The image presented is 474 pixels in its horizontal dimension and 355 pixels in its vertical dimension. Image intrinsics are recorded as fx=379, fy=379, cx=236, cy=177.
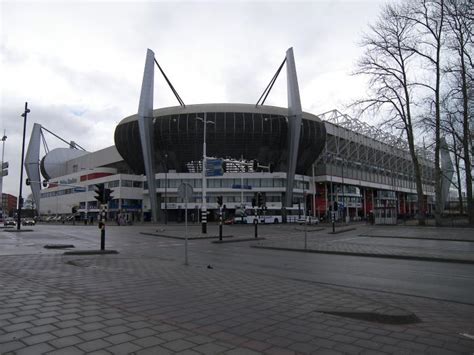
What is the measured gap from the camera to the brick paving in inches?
170

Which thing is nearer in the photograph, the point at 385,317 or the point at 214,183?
the point at 385,317

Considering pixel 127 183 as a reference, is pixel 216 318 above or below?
below

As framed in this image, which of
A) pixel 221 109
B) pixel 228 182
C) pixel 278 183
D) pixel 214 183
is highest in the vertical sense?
pixel 221 109

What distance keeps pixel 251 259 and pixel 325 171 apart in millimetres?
81480

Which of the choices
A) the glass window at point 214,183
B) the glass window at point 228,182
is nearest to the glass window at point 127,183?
the glass window at point 214,183

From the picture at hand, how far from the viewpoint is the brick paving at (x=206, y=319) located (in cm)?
432

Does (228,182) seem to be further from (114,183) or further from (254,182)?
(114,183)

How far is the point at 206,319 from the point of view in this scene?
5531 mm

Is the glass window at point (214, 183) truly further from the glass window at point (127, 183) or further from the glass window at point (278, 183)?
the glass window at point (127, 183)

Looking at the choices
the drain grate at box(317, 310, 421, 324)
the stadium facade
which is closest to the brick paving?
the drain grate at box(317, 310, 421, 324)

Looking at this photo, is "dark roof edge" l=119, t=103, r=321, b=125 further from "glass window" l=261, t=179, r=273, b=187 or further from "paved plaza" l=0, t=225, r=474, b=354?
"paved plaza" l=0, t=225, r=474, b=354

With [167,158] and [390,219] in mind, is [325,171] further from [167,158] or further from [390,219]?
[390,219]

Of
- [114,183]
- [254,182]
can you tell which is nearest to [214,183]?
[254,182]

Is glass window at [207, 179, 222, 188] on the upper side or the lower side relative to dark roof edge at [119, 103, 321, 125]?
lower
